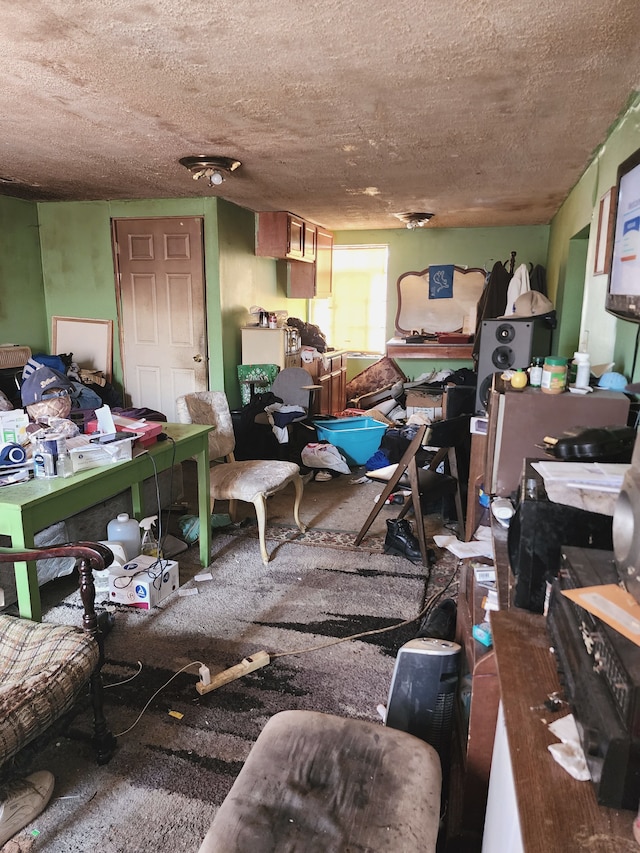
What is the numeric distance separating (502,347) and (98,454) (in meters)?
2.07

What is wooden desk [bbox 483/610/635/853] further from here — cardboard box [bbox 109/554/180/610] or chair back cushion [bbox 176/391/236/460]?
chair back cushion [bbox 176/391/236/460]

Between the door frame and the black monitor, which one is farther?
the door frame

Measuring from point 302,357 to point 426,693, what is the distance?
408cm

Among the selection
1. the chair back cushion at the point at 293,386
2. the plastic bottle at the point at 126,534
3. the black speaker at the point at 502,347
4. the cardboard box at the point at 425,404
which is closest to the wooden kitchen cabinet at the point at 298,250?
the chair back cushion at the point at 293,386

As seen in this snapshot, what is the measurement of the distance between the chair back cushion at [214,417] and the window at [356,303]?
379cm

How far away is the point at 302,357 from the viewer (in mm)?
5336

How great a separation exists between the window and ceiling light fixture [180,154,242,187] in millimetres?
3494

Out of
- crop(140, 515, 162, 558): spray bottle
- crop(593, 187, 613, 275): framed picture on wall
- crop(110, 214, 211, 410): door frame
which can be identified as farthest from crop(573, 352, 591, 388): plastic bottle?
crop(110, 214, 211, 410): door frame

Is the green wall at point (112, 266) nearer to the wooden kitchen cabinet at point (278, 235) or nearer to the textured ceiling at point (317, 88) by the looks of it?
the wooden kitchen cabinet at point (278, 235)

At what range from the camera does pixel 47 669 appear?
4.86 ft

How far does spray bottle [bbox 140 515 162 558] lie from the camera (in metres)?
2.78

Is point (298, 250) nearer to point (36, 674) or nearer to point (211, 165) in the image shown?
point (211, 165)

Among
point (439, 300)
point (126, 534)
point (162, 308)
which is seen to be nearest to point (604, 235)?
point (126, 534)

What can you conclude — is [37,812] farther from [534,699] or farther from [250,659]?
[534,699]
